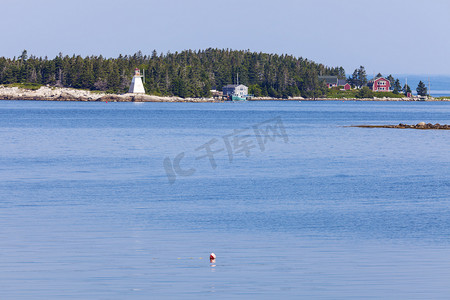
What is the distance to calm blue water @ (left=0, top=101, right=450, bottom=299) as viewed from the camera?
56.3 ft

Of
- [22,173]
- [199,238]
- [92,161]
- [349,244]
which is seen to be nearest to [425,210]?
[349,244]

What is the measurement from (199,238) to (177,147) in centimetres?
4307

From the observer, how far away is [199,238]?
22781 mm

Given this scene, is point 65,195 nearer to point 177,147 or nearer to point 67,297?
point 67,297

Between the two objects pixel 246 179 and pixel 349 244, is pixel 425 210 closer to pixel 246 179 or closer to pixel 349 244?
pixel 349 244

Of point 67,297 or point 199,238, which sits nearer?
point 67,297

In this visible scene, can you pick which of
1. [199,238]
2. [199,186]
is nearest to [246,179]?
[199,186]

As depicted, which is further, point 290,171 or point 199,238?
point 290,171

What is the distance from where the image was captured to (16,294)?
1602 centimetres

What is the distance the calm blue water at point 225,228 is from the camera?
17.2 metres

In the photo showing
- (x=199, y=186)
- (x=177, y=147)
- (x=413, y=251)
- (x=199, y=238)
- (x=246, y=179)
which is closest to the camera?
(x=413, y=251)

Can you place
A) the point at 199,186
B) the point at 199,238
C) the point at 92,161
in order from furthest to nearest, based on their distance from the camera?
the point at 92,161 → the point at 199,186 → the point at 199,238

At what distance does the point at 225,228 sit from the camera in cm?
2470

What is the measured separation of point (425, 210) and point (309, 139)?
161ft
